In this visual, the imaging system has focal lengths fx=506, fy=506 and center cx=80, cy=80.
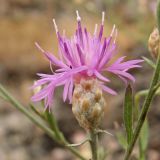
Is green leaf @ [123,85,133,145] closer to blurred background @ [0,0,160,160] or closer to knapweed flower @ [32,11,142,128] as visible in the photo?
knapweed flower @ [32,11,142,128]

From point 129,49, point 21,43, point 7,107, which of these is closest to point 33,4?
point 21,43

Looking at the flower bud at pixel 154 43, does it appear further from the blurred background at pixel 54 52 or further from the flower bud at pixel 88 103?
the blurred background at pixel 54 52

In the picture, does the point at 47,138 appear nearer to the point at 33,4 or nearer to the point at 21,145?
the point at 21,145

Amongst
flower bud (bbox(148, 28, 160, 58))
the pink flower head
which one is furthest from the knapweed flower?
flower bud (bbox(148, 28, 160, 58))

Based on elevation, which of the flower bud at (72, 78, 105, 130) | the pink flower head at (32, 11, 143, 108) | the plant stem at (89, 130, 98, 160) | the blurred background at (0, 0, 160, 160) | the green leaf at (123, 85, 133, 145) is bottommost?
the blurred background at (0, 0, 160, 160)

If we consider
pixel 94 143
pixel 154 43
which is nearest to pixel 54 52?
pixel 154 43

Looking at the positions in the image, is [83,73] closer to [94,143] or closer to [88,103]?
[88,103]
